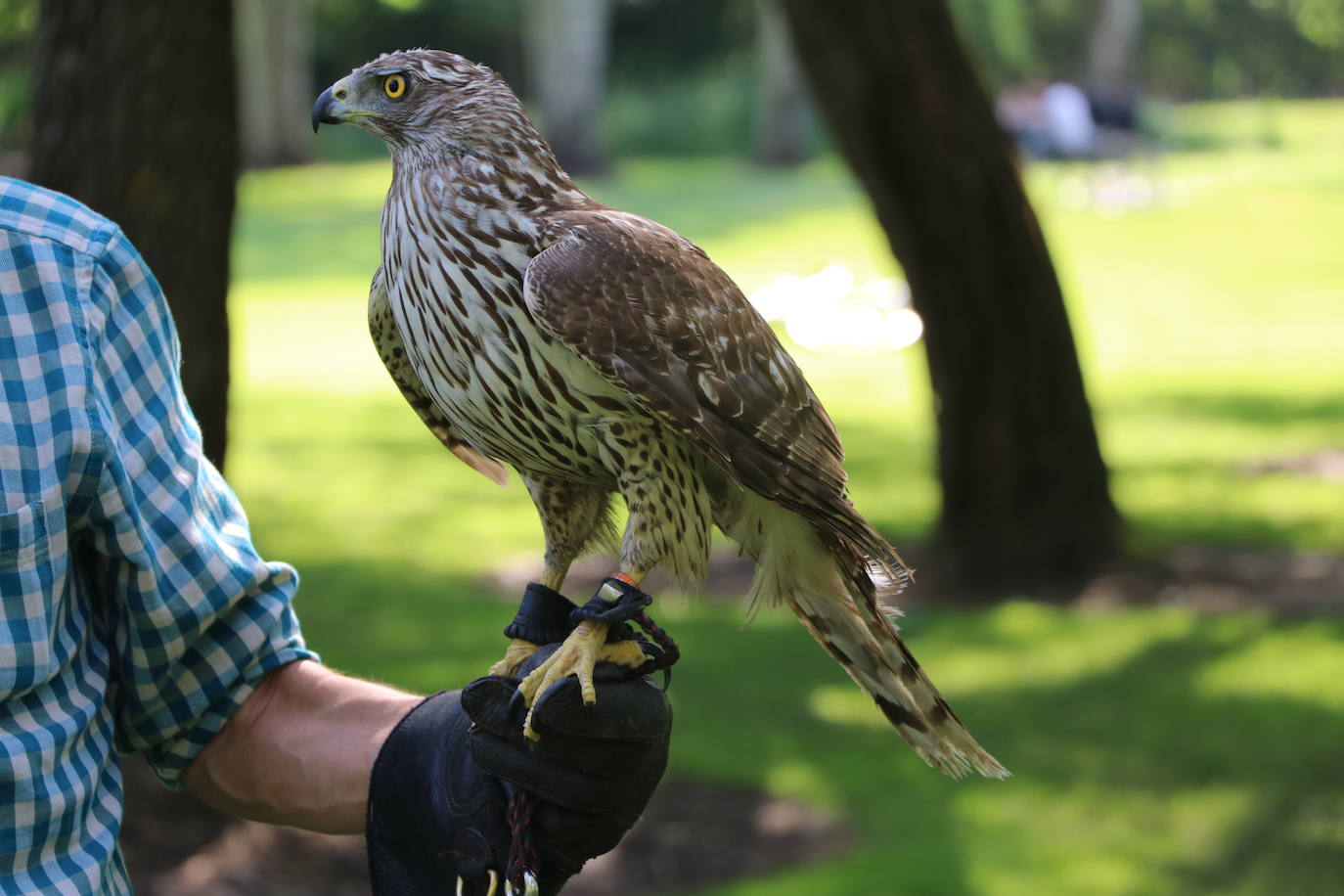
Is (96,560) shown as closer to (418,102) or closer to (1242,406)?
(418,102)

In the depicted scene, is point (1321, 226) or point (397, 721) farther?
point (1321, 226)

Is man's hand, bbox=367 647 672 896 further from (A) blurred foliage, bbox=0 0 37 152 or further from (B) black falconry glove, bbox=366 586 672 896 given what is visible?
(A) blurred foliage, bbox=0 0 37 152

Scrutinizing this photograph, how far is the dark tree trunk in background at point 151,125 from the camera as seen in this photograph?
12.2 ft

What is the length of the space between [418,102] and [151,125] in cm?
189

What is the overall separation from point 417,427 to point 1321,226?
11939 millimetres

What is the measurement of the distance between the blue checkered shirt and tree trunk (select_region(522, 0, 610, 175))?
23618mm

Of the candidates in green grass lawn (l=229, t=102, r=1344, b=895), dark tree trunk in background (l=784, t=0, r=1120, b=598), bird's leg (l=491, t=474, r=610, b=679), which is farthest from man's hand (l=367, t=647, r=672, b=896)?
dark tree trunk in background (l=784, t=0, r=1120, b=598)

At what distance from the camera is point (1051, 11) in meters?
38.4

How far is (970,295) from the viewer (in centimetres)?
693

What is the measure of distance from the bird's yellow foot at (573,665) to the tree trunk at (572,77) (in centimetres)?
2389

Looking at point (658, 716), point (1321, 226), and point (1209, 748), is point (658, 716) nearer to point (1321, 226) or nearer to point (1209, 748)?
point (1209, 748)

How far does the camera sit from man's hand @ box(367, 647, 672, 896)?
2020 millimetres

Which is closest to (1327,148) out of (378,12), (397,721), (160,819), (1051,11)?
(1051,11)

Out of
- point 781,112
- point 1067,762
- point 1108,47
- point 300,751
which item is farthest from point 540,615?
point 1108,47
